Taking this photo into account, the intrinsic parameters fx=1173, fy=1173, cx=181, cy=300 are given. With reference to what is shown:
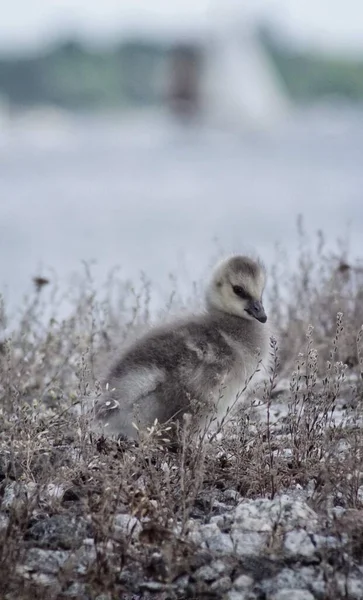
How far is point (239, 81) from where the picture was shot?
62.4m

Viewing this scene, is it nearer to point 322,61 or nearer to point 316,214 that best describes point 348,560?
point 316,214

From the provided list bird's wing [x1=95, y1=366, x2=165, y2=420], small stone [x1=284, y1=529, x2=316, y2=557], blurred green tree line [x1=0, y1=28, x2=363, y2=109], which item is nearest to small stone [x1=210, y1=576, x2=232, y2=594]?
small stone [x1=284, y1=529, x2=316, y2=557]

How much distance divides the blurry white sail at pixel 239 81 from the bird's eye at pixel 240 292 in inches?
2092

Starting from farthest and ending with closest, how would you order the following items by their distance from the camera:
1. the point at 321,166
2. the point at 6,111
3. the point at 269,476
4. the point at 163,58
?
the point at 163,58 < the point at 6,111 < the point at 321,166 < the point at 269,476

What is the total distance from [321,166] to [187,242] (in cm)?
1504

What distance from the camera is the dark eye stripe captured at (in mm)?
5480

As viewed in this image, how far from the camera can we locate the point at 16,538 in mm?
3926

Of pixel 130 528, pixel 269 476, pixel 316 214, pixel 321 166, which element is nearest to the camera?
pixel 130 528

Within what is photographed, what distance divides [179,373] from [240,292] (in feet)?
2.05

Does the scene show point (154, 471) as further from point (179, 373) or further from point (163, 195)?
point (163, 195)

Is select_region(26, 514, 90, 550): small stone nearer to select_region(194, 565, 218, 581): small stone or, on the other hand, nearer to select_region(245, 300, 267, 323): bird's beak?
select_region(194, 565, 218, 581): small stone

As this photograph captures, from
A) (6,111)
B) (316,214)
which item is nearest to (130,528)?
(316,214)

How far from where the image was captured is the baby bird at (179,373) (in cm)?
502

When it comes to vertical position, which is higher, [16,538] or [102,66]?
[102,66]
